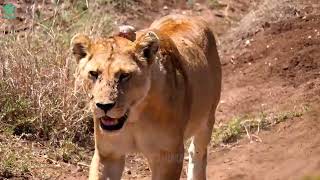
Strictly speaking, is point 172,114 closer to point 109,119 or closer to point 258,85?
point 109,119

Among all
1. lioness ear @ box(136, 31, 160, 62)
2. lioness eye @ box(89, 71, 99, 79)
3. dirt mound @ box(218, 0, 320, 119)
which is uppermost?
lioness ear @ box(136, 31, 160, 62)

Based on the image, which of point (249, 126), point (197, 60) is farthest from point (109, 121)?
point (249, 126)

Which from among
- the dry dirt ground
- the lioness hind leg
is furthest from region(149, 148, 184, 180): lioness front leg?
the lioness hind leg

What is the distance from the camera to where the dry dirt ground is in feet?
24.0

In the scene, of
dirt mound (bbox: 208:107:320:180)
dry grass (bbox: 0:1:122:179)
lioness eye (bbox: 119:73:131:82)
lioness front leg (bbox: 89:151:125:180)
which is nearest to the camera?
lioness eye (bbox: 119:73:131:82)

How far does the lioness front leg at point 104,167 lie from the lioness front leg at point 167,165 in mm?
266

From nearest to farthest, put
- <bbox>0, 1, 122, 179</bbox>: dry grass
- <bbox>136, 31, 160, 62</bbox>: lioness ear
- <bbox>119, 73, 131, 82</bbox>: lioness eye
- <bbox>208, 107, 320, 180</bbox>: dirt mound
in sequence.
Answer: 1. <bbox>119, 73, 131, 82</bbox>: lioness eye
2. <bbox>136, 31, 160, 62</bbox>: lioness ear
3. <bbox>208, 107, 320, 180</bbox>: dirt mound
4. <bbox>0, 1, 122, 179</bbox>: dry grass

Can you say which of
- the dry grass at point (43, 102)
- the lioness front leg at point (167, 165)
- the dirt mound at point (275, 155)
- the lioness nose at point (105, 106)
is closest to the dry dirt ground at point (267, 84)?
the dirt mound at point (275, 155)

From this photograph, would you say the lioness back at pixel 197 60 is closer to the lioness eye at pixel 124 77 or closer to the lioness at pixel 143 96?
the lioness at pixel 143 96

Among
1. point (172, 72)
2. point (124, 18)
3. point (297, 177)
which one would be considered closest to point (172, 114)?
point (172, 72)

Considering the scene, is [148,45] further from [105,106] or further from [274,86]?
[274,86]

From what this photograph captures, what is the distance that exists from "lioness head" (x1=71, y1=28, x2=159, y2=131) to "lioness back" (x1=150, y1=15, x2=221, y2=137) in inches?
30.1

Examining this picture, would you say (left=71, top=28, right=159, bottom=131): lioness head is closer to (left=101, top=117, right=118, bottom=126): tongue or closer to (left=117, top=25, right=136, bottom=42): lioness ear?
(left=101, top=117, right=118, bottom=126): tongue

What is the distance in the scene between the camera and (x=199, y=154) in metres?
6.86
